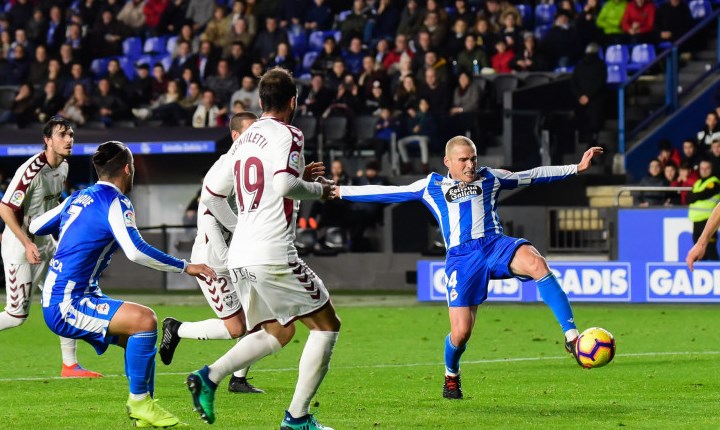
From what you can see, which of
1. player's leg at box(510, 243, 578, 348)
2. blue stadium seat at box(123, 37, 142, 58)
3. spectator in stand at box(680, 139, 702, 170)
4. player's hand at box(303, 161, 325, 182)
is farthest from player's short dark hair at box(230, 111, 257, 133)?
blue stadium seat at box(123, 37, 142, 58)

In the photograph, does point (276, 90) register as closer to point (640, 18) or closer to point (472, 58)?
point (472, 58)

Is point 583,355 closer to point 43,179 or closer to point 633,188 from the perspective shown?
point 43,179

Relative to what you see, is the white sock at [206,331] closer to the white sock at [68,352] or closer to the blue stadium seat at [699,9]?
the white sock at [68,352]

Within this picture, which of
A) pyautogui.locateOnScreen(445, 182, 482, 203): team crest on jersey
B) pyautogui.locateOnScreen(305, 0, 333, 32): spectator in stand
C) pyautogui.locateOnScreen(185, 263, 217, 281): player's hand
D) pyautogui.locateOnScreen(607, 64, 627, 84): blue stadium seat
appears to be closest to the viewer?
pyautogui.locateOnScreen(185, 263, 217, 281): player's hand

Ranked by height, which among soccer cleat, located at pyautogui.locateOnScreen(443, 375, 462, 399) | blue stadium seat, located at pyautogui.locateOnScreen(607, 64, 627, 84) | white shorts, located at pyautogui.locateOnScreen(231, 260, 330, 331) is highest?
blue stadium seat, located at pyautogui.locateOnScreen(607, 64, 627, 84)

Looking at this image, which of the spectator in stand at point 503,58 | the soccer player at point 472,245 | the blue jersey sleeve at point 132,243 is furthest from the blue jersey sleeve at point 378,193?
the spectator in stand at point 503,58

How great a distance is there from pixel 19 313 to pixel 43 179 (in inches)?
44.8

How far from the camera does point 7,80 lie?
2895cm

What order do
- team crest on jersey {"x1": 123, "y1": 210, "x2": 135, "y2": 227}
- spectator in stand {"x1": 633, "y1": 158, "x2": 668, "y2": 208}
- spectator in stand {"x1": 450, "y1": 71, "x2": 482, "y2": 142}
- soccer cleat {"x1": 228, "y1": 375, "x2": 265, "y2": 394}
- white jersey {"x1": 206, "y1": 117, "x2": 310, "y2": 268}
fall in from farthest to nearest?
1. spectator in stand {"x1": 450, "y1": 71, "x2": 482, "y2": 142}
2. spectator in stand {"x1": 633, "y1": 158, "x2": 668, "y2": 208}
3. soccer cleat {"x1": 228, "y1": 375, "x2": 265, "y2": 394}
4. team crest on jersey {"x1": 123, "y1": 210, "x2": 135, "y2": 227}
5. white jersey {"x1": 206, "y1": 117, "x2": 310, "y2": 268}

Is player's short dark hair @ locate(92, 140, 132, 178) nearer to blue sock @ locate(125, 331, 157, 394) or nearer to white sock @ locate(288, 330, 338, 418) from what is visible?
blue sock @ locate(125, 331, 157, 394)

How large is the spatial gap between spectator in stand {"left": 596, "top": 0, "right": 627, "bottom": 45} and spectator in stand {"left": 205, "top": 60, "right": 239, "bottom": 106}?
6.60 meters

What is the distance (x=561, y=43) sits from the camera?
25000 millimetres

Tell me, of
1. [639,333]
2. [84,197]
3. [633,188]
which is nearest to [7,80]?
[633,188]

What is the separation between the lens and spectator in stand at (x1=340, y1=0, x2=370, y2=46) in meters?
27.0
